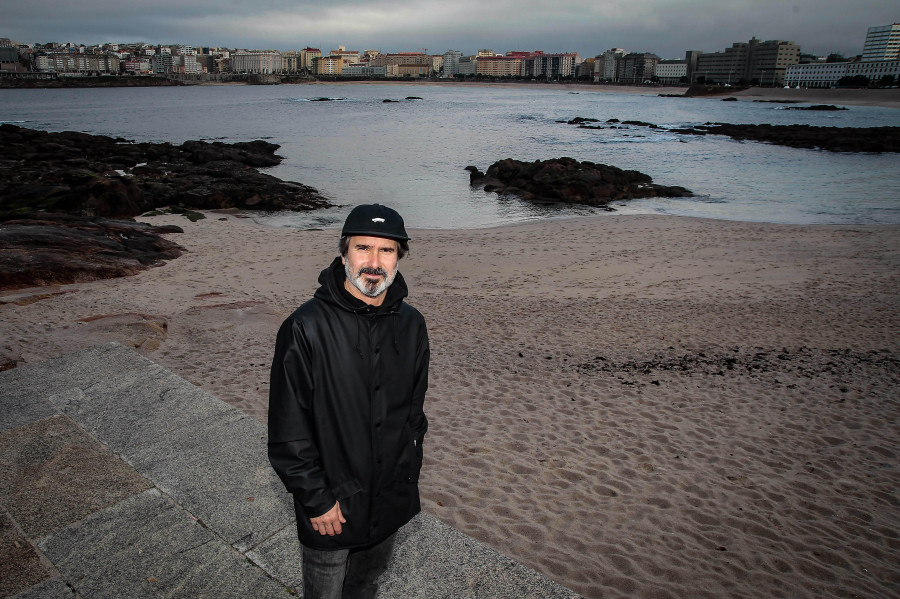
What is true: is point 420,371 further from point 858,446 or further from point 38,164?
point 38,164

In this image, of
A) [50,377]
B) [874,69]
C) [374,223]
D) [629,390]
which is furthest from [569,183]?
[874,69]

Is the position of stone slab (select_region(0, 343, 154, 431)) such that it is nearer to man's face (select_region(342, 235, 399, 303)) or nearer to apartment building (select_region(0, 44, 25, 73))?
man's face (select_region(342, 235, 399, 303))

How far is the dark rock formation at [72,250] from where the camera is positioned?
32.4 feet

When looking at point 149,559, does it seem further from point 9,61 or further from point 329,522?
point 9,61

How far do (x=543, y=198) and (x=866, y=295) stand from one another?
14734 mm

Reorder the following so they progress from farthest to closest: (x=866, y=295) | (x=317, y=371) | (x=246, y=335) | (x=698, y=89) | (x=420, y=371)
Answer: (x=698, y=89)
(x=866, y=295)
(x=246, y=335)
(x=420, y=371)
(x=317, y=371)

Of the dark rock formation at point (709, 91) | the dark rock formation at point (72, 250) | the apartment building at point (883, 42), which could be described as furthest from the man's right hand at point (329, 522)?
the apartment building at point (883, 42)

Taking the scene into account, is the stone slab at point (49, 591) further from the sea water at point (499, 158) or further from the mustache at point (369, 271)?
the sea water at point (499, 158)

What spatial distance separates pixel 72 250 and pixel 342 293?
37.0 feet

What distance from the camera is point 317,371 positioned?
6.72 feet

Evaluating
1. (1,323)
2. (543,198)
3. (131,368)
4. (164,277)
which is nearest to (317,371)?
(131,368)

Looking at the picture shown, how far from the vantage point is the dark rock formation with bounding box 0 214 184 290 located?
9.88m

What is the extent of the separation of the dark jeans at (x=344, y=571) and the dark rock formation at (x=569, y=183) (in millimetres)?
22658

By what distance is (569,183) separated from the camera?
80.9 feet
